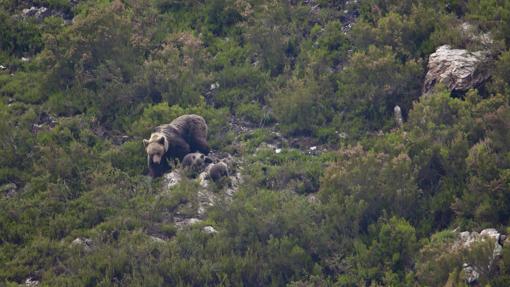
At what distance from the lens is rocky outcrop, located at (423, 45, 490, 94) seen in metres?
21.2

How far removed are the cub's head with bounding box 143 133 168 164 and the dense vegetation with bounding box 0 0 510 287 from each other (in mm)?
597

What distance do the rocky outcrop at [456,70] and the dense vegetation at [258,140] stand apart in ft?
0.69

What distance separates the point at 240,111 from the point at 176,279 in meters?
6.61

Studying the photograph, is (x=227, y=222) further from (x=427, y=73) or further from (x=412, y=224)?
(x=427, y=73)

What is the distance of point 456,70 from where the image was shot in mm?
21391

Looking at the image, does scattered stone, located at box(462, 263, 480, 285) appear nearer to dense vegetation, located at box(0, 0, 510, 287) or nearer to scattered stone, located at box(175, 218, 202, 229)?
dense vegetation, located at box(0, 0, 510, 287)

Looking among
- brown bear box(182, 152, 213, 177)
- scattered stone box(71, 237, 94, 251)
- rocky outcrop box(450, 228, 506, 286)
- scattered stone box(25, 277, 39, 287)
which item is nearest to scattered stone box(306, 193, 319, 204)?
brown bear box(182, 152, 213, 177)

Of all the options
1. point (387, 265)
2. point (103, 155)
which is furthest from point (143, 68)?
point (387, 265)

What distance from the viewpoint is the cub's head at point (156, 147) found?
2095cm

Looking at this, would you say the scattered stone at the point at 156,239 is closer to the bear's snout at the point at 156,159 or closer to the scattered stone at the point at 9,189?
the bear's snout at the point at 156,159

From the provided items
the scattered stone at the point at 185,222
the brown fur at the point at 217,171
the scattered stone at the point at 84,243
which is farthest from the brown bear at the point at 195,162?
the scattered stone at the point at 84,243

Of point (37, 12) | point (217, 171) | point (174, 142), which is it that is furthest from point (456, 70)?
point (37, 12)

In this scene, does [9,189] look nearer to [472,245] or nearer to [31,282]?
[31,282]

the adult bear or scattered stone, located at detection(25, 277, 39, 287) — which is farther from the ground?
the adult bear
